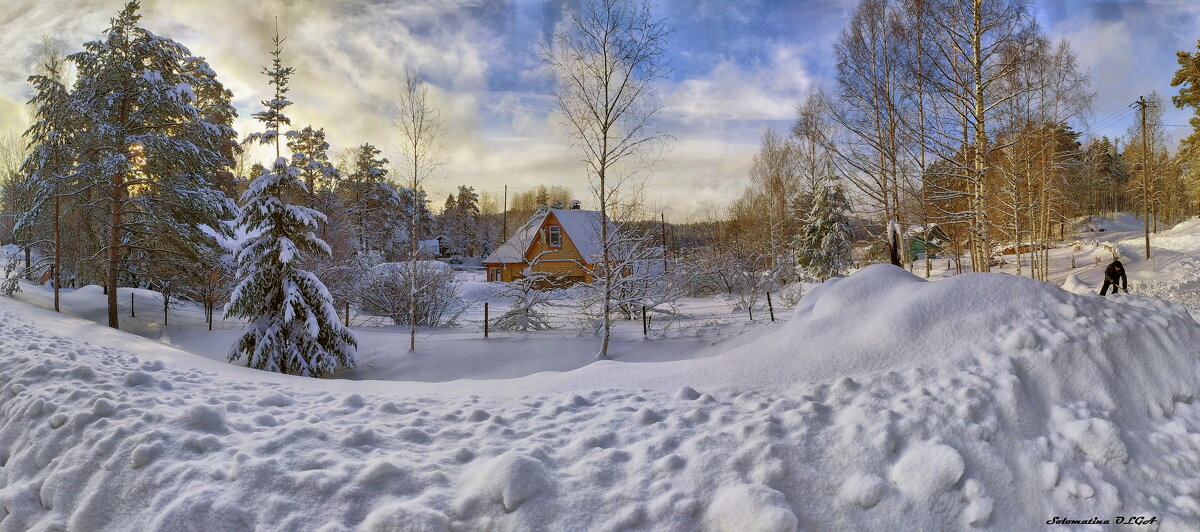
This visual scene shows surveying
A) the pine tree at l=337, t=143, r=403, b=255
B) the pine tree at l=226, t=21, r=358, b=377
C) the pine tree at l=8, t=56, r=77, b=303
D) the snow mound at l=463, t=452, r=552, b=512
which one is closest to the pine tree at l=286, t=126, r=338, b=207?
the pine tree at l=337, t=143, r=403, b=255

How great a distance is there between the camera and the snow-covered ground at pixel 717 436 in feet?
10.1

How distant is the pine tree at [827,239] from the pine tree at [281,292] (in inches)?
920

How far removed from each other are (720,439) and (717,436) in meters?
0.04

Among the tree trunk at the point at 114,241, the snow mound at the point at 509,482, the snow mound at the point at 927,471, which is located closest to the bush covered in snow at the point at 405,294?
the tree trunk at the point at 114,241

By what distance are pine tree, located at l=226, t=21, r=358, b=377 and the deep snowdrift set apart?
16.0ft

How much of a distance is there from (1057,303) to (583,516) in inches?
190

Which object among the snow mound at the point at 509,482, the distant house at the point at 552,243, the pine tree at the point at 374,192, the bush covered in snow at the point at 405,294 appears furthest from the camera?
the pine tree at the point at 374,192

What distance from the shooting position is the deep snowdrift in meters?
3.08

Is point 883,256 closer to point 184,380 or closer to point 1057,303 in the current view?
point 1057,303

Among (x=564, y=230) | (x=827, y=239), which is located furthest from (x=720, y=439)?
(x=564, y=230)

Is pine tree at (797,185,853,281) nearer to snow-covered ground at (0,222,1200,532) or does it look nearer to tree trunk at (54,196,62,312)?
snow-covered ground at (0,222,1200,532)

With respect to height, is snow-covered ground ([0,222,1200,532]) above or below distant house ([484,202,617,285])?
below

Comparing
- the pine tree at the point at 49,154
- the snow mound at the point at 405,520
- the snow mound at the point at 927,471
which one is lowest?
the snow mound at the point at 405,520

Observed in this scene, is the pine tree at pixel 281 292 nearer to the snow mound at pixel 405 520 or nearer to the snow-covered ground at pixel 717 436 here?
the snow-covered ground at pixel 717 436
